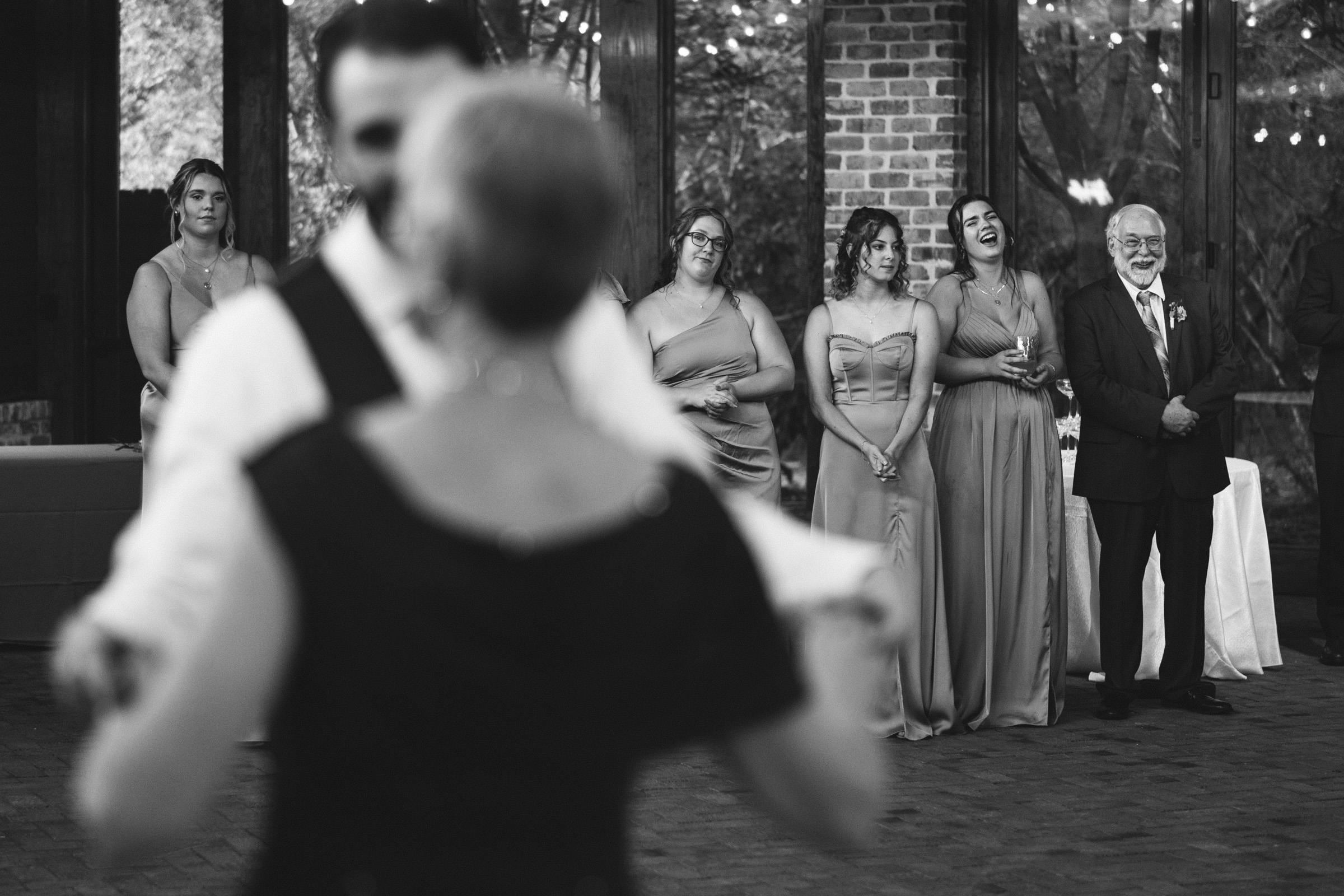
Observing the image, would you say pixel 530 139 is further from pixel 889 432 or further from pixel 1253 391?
pixel 1253 391

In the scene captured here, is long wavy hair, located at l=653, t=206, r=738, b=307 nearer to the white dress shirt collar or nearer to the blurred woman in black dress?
the white dress shirt collar

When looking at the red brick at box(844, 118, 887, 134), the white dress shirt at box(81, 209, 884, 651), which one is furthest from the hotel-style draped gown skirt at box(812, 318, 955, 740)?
the white dress shirt at box(81, 209, 884, 651)

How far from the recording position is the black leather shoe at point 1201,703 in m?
6.72

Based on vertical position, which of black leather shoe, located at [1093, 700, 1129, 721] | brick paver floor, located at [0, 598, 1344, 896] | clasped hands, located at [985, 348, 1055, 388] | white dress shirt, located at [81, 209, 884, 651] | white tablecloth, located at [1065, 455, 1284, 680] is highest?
clasped hands, located at [985, 348, 1055, 388]

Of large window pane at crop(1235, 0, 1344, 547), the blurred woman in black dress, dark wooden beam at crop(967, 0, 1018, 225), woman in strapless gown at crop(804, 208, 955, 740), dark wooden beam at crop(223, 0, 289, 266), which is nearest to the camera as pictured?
the blurred woman in black dress

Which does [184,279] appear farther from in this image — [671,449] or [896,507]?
[671,449]

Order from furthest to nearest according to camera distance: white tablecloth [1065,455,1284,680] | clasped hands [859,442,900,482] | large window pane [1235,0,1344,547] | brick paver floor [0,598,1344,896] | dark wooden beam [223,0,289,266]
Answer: dark wooden beam [223,0,289,266]
large window pane [1235,0,1344,547]
white tablecloth [1065,455,1284,680]
clasped hands [859,442,900,482]
brick paver floor [0,598,1344,896]

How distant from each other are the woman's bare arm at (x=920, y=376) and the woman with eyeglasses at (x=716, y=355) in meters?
0.55

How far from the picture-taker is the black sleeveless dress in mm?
1214

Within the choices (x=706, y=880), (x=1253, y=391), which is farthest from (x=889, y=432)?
(x=1253, y=391)

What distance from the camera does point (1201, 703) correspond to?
6754mm

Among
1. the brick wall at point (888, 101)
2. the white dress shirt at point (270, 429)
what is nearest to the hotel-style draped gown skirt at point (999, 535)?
the brick wall at point (888, 101)

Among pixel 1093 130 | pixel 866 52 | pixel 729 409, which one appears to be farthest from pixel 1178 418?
pixel 1093 130

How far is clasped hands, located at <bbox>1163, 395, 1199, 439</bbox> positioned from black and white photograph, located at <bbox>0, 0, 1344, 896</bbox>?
0.07 ft
